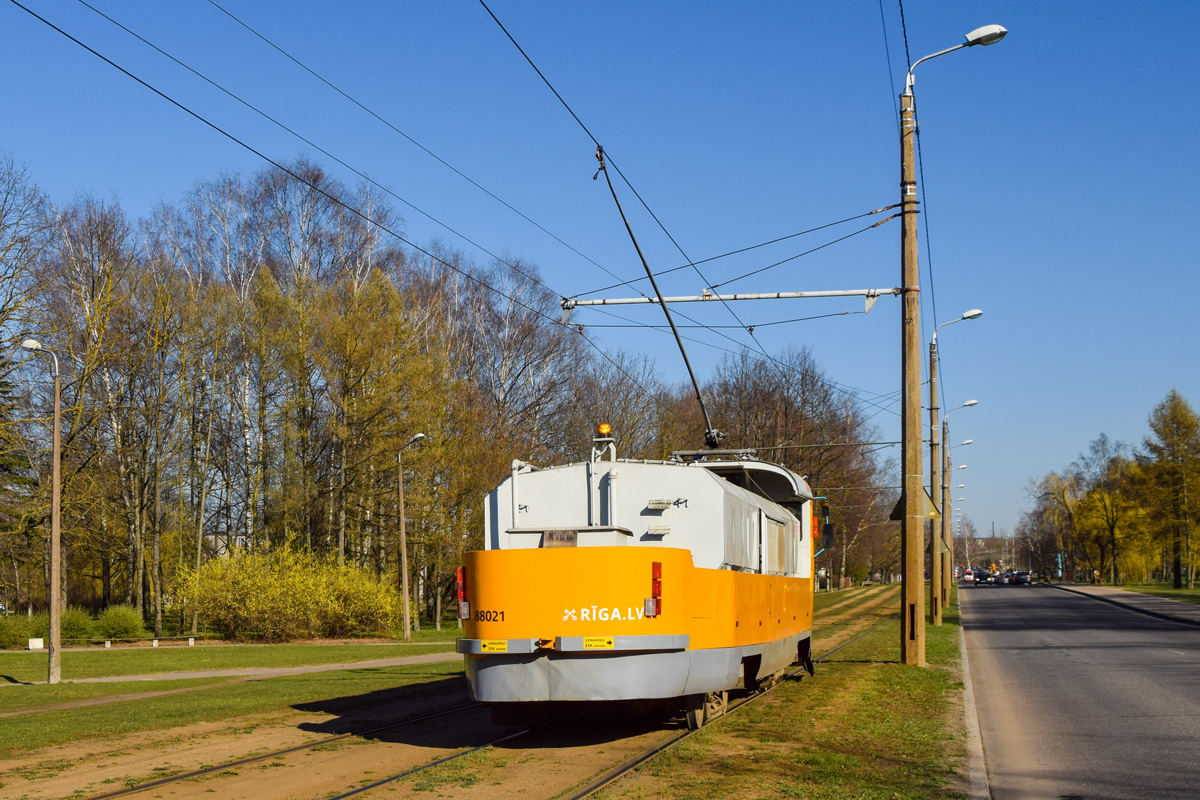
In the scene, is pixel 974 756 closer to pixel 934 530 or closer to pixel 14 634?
pixel 934 530

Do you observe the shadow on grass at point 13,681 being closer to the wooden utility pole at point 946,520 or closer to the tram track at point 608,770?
the tram track at point 608,770

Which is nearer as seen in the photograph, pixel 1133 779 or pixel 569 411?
pixel 1133 779

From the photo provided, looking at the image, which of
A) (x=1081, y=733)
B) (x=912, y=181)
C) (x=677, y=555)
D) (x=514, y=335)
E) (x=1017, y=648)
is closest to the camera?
(x=677, y=555)

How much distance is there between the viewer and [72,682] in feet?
76.2

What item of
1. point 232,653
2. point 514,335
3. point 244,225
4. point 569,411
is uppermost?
point 244,225

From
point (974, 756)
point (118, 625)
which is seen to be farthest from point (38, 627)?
point (974, 756)

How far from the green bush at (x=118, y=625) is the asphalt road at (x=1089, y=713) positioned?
28.5 meters

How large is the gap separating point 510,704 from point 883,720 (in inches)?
169

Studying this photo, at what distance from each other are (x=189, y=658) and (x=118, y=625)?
35.3 ft

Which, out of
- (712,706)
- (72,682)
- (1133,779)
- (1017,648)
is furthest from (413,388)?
(1133,779)

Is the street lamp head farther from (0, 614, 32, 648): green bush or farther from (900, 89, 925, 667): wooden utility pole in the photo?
(0, 614, 32, 648): green bush

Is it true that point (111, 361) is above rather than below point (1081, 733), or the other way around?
above

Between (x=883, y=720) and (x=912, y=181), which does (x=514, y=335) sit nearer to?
(x=912, y=181)

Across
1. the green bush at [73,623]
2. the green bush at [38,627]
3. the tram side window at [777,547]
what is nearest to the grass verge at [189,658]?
the green bush at [38,627]
